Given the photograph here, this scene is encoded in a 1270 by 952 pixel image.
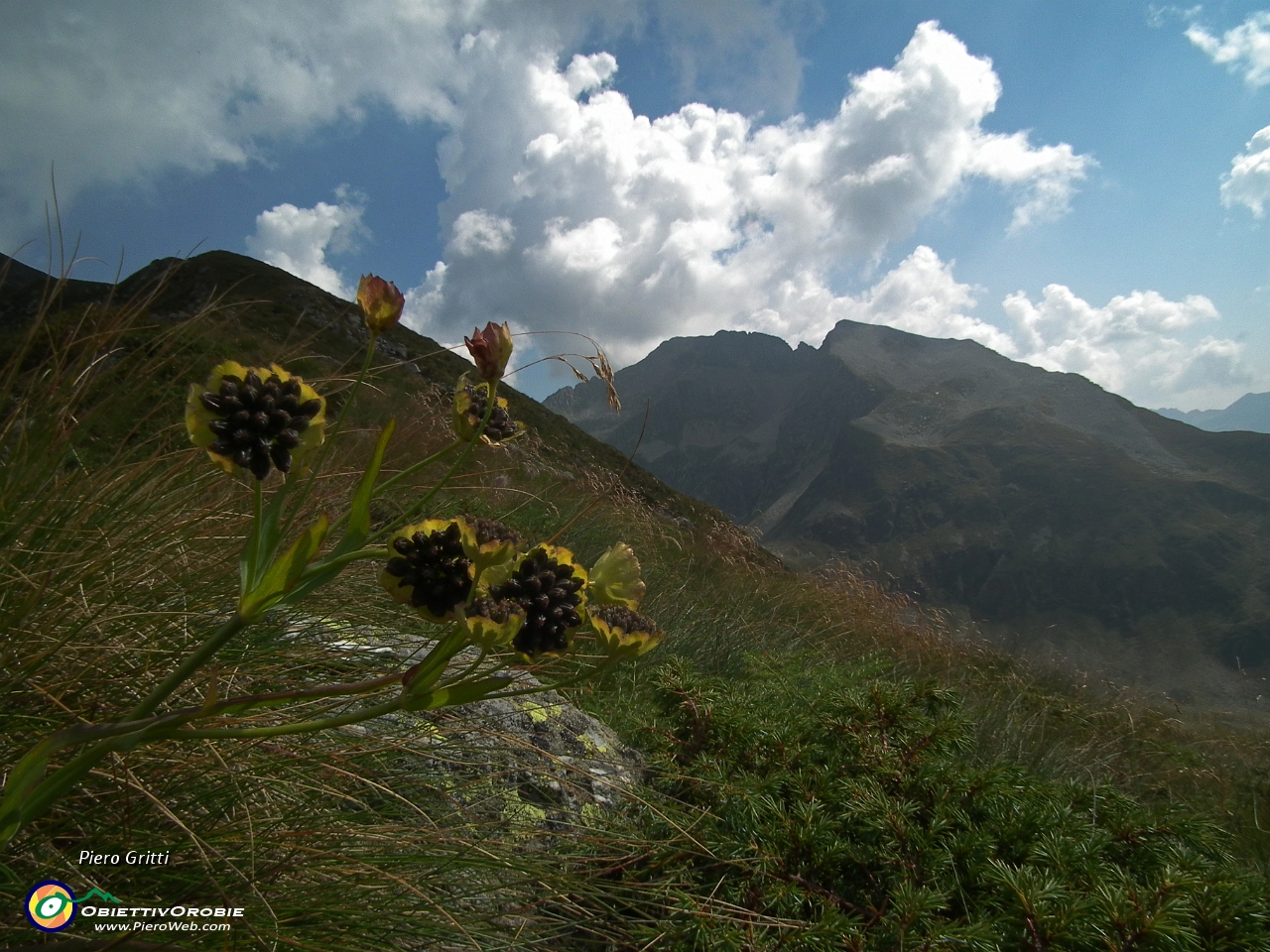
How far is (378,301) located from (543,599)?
1.94 feet

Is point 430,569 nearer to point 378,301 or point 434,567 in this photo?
point 434,567

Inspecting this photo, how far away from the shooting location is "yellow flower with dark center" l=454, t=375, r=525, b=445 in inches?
45.8

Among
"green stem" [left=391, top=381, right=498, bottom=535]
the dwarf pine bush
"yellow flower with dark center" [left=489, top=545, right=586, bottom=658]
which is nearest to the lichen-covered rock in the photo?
the dwarf pine bush

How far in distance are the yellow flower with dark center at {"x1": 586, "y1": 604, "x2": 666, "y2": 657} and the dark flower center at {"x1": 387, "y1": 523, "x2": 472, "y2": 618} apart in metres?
0.22

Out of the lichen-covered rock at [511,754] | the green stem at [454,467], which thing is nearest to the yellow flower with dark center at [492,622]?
the green stem at [454,467]

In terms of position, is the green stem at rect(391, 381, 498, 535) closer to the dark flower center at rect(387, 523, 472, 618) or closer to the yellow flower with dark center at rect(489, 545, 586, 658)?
the dark flower center at rect(387, 523, 472, 618)

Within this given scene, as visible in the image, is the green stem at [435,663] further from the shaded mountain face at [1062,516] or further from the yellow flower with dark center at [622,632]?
the shaded mountain face at [1062,516]

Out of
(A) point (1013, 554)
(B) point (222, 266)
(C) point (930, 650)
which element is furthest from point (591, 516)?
(A) point (1013, 554)

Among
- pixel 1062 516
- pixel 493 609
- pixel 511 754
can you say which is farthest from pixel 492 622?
pixel 1062 516

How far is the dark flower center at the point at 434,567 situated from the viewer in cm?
99

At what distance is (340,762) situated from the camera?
1648 mm

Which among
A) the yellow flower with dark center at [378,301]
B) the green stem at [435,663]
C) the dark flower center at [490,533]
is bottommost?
the green stem at [435,663]

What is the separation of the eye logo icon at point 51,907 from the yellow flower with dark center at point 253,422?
2.68 ft

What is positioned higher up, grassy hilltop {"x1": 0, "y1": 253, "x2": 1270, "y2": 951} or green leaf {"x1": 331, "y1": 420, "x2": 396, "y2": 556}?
green leaf {"x1": 331, "y1": 420, "x2": 396, "y2": 556}
